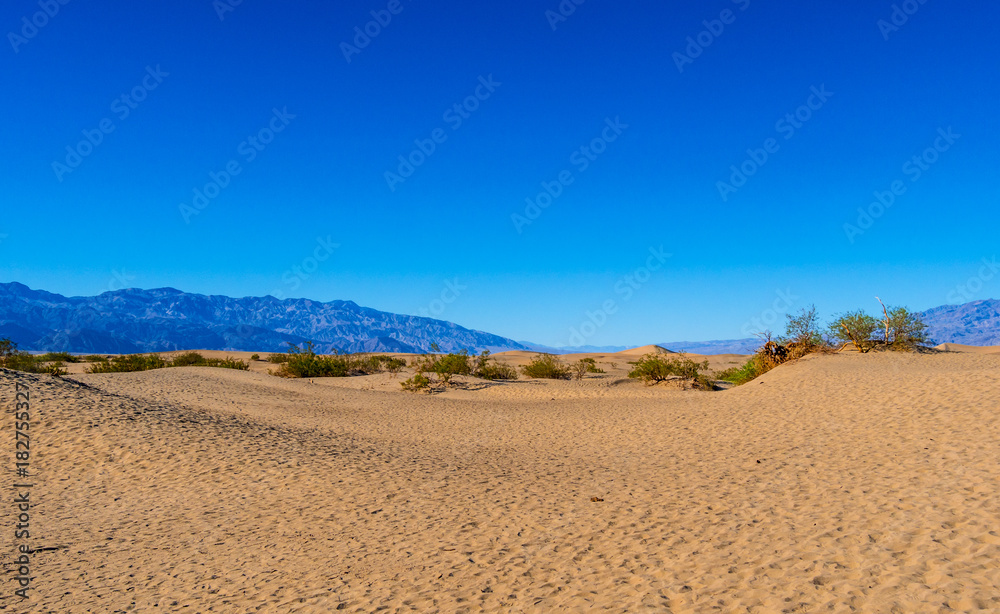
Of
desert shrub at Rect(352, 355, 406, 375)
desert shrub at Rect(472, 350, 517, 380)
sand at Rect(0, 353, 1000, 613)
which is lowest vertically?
sand at Rect(0, 353, 1000, 613)

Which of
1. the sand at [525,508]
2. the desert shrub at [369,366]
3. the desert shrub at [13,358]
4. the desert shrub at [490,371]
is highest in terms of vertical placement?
the desert shrub at [13,358]

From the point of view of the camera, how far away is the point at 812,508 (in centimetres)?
751

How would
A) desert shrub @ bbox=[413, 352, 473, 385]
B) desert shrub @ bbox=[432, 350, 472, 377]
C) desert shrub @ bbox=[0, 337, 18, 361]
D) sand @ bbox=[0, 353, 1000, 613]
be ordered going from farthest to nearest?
desert shrub @ bbox=[432, 350, 472, 377] < desert shrub @ bbox=[413, 352, 473, 385] < desert shrub @ bbox=[0, 337, 18, 361] < sand @ bbox=[0, 353, 1000, 613]

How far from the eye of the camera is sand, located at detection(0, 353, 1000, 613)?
215 inches

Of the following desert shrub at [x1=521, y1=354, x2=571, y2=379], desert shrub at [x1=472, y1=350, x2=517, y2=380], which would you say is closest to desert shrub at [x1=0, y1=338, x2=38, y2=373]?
desert shrub at [x1=472, y1=350, x2=517, y2=380]

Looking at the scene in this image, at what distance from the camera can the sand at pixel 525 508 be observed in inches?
215

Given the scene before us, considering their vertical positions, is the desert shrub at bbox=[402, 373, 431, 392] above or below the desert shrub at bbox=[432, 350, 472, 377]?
below

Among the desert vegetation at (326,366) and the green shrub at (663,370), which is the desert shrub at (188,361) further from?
the green shrub at (663,370)

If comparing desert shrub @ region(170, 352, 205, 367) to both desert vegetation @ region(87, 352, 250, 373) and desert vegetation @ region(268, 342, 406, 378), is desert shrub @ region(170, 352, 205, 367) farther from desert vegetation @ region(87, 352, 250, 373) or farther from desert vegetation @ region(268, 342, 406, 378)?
desert vegetation @ region(268, 342, 406, 378)

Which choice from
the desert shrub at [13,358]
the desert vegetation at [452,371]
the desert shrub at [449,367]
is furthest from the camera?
the desert shrub at [449,367]

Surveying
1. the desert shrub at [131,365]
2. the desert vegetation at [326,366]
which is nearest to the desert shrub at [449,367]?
the desert vegetation at [326,366]

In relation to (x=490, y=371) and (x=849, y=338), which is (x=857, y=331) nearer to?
(x=849, y=338)

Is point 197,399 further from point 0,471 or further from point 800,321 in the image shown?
point 800,321

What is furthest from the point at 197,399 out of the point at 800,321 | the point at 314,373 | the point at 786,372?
the point at 800,321
